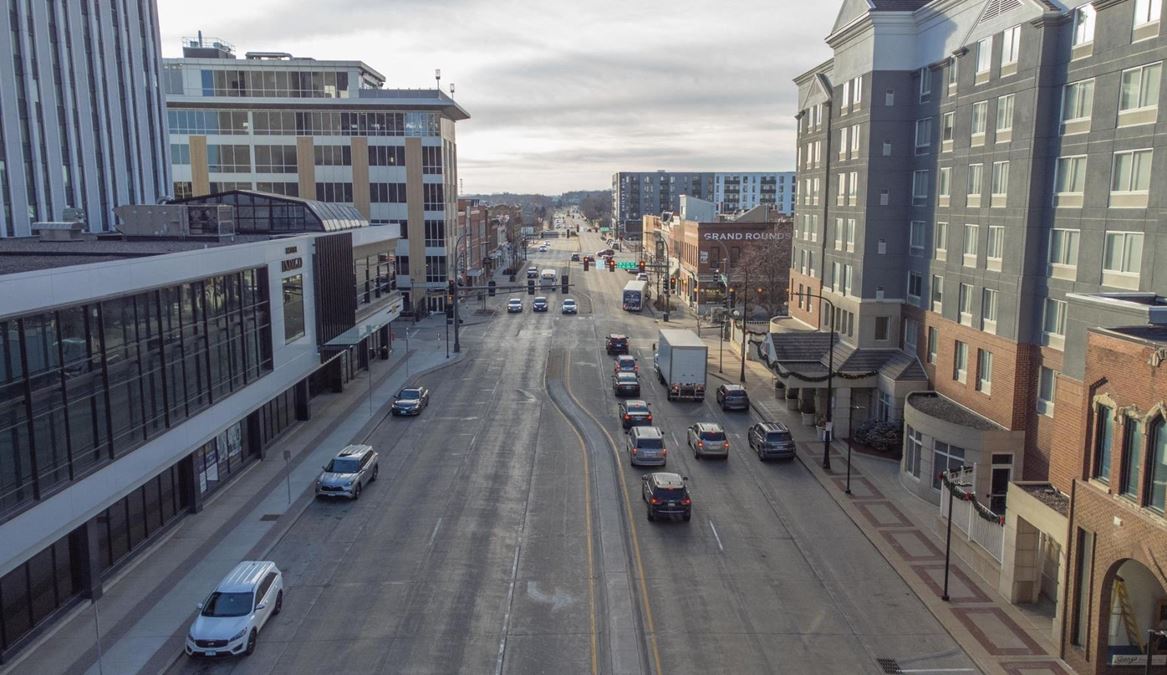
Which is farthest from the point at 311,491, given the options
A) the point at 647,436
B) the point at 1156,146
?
the point at 1156,146

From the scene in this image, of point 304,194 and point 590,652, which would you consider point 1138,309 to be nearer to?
point 590,652

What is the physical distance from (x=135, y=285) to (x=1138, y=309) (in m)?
28.7

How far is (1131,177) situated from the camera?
26766 millimetres

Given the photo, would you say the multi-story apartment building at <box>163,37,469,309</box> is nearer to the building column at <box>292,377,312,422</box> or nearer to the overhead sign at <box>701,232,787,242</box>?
the overhead sign at <box>701,232,787,242</box>

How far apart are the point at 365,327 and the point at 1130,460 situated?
150 feet

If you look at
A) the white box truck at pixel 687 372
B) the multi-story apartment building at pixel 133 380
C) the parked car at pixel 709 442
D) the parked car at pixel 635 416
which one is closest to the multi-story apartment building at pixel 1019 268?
the white box truck at pixel 687 372

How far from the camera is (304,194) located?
90.0m

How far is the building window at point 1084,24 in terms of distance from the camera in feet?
93.4

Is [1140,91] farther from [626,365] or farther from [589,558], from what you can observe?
[626,365]

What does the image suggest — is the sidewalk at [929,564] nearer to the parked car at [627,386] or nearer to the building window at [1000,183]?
the parked car at [627,386]

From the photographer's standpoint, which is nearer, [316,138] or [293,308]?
[293,308]

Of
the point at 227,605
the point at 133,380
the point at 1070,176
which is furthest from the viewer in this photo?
the point at 1070,176

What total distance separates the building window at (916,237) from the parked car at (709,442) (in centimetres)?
1341

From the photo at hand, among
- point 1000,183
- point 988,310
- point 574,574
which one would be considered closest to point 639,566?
point 574,574
